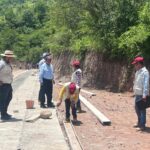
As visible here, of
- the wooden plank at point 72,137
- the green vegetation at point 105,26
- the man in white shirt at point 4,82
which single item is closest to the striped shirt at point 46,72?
the man in white shirt at point 4,82

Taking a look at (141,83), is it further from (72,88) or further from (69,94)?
(69,94)

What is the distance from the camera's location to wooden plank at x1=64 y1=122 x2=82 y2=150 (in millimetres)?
9874

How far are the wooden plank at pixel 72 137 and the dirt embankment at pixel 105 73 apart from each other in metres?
13.9

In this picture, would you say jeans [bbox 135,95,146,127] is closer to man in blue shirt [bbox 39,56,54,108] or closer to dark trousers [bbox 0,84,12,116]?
dark trousers [bbox 0,84,12,116]

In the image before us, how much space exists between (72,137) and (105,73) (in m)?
19.0

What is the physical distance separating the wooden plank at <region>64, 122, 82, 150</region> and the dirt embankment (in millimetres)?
13894

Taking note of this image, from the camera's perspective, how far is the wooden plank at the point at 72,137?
9.87m

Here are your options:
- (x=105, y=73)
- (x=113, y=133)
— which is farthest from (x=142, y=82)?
(x=105, y=73)

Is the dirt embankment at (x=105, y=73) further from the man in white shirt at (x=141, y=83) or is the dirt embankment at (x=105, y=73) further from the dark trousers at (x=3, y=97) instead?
the man in white shirt at (x=141, y=83)

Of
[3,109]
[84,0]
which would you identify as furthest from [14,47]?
[3,109]

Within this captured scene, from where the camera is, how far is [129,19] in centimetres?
2836

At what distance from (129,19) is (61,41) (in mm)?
17076

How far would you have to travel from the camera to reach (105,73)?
2969 centimetres

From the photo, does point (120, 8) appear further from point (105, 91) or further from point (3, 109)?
point (3, 109)
